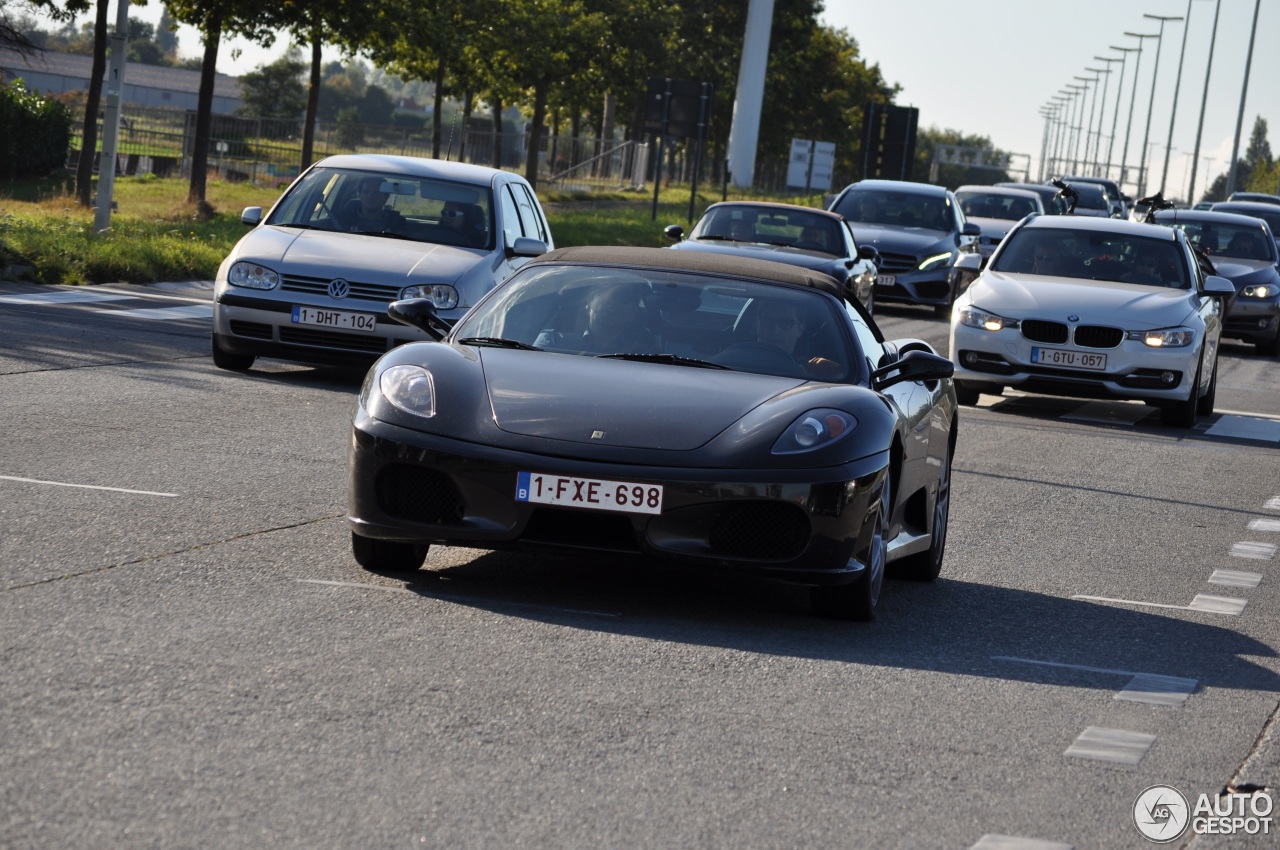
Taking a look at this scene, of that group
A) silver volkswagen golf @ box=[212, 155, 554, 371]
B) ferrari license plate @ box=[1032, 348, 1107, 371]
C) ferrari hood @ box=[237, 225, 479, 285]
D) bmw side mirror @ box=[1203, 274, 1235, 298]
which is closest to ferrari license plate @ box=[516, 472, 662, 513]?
silver volkswagen golf @ box=[212, 155, 554, 371]

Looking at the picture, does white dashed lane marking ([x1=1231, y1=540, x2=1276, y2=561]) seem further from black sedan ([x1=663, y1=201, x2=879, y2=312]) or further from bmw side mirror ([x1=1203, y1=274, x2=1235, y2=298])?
black sedan ([x1=663, y1=201, x2=879, y2=312])

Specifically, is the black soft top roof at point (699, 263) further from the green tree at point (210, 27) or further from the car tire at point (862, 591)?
the green tree at point (210, 27)

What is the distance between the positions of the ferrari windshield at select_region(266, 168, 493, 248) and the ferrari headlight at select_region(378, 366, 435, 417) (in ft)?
26.8

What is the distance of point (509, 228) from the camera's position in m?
15.6

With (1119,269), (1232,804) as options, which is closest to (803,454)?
(1232,804)

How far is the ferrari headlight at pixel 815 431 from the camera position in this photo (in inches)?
260

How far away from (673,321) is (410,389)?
1.20 meters

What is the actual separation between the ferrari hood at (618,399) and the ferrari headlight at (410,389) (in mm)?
207

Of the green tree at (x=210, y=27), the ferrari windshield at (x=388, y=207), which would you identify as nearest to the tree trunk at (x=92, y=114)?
the green tree at (x=210, y=27)

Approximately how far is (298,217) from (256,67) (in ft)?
428

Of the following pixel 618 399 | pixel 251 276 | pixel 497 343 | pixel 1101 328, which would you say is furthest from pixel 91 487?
pixel 1101 328

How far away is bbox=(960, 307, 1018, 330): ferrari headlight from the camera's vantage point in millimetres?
15930

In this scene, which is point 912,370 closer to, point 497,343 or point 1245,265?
point 497,343

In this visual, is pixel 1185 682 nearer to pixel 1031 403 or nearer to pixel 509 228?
pixel 509 228
